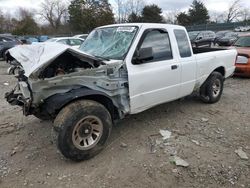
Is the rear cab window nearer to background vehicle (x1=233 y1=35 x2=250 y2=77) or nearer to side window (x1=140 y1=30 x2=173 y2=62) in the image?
side window (x1=140 y1=30 x2=173 y2=62)

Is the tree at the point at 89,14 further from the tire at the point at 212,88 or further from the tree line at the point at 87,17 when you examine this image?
the tire at the point at 212,88

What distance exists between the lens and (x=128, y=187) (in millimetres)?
3129

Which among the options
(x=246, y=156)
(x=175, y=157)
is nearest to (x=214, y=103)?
(x=246, y=156)

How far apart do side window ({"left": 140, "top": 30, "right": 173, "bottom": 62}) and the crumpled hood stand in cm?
112

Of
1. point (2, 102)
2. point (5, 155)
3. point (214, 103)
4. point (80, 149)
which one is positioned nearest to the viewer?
point (80, 149)

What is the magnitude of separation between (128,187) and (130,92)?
1.48 meters

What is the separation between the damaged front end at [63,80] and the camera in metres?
3.36

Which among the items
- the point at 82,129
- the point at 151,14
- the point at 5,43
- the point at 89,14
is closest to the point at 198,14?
the point at 151,14

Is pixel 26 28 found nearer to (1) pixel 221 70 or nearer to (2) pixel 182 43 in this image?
(1) pixel 221 70

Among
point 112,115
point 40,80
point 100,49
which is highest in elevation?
point 100,49

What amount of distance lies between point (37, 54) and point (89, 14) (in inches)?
1633

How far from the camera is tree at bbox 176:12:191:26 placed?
203ft

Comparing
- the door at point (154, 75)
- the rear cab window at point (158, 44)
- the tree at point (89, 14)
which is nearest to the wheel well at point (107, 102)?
the door at point (154, 75)

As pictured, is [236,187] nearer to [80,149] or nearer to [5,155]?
[80,149]
